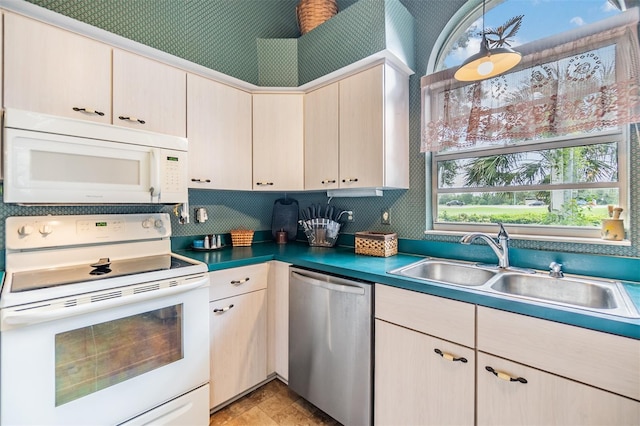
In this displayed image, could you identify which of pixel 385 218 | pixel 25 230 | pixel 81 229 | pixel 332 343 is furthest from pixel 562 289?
pixel 25 230

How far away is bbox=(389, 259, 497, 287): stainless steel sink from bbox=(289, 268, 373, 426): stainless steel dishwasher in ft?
1.13

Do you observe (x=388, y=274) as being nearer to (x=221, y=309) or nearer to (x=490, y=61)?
(x=221, y=309)

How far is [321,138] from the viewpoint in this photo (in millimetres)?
2154

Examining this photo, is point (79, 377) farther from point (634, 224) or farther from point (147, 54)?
point (634, 224)

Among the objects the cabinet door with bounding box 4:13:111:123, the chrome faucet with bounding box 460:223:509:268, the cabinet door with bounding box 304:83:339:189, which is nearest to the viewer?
the cabinet door with bounding box 4:13:111:123

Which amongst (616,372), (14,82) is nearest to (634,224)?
(616,372)

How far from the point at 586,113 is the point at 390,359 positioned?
1.52m

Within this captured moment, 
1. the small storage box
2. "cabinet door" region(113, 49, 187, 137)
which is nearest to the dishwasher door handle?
the small storage box

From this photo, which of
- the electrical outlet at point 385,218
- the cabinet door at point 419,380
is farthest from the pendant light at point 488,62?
the cabinet door at point 419,380

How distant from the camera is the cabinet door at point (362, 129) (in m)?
1.83

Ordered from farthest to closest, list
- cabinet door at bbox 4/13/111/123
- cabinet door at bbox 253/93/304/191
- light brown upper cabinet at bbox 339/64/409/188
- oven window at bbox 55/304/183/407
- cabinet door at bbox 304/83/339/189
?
cabinet door at bbox 253/93/304/191
cabinet door at bbox 304/83/339/189
light brown upper cabinet at bbox 339/64/409/188
cabinet door at bbox 4/13/111/123
oven window at bbox 55/304/183/407

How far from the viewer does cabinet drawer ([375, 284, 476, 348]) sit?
47.3 inches

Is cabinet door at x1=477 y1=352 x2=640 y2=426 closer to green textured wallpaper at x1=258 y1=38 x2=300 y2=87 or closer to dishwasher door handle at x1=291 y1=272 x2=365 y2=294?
dishwasher door handle at x1=291 y1=272 x2=365 y2=294

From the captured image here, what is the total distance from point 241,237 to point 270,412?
1235mm
